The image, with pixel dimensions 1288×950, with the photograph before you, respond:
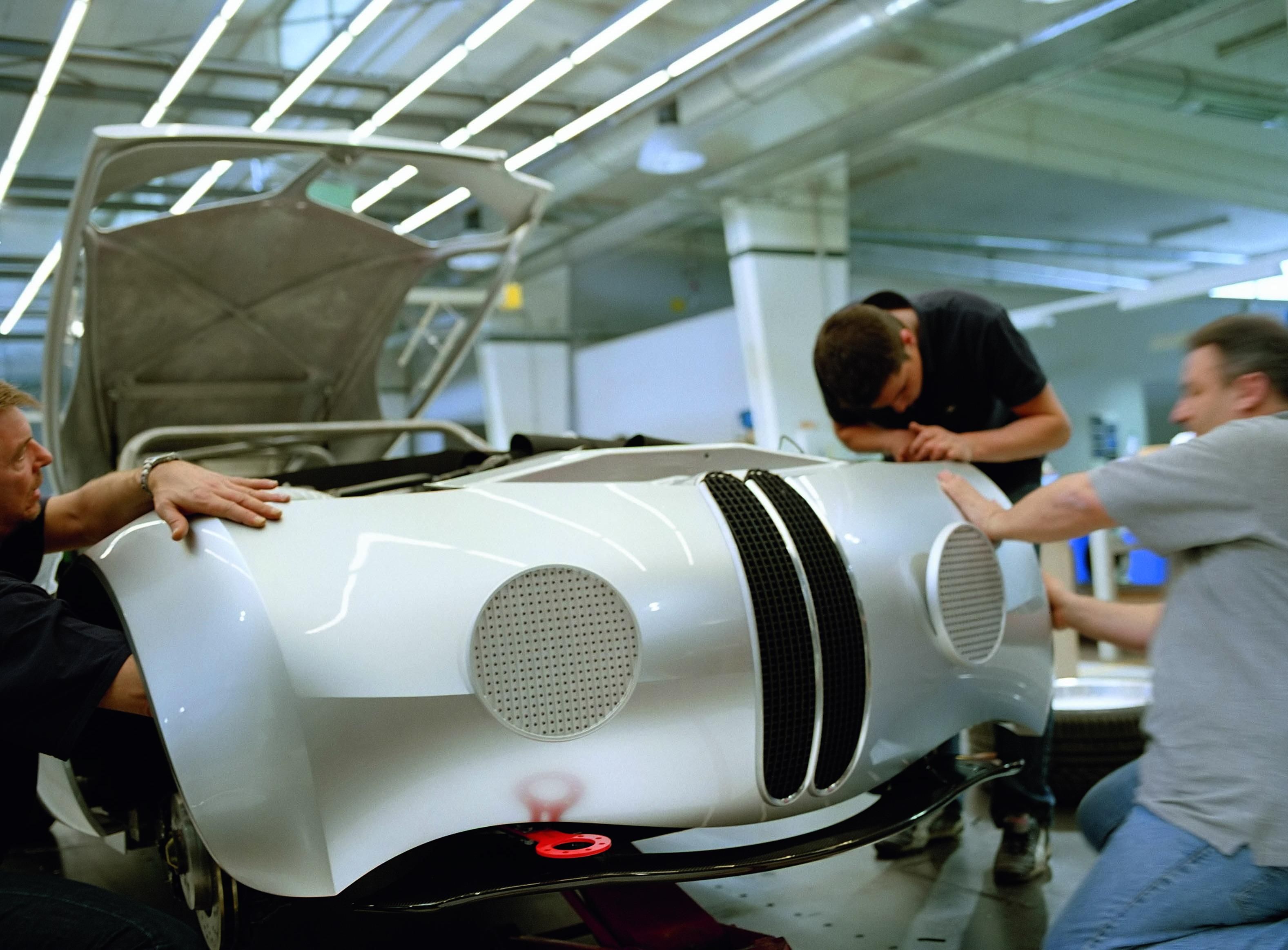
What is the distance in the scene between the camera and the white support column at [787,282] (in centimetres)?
1037

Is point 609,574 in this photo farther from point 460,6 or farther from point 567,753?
point 460,6

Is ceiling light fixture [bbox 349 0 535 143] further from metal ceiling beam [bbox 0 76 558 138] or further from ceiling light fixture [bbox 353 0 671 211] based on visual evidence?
metal ceiling beam [bbox 0 76 558 138]

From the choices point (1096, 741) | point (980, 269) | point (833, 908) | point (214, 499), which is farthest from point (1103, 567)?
point (980, 269)

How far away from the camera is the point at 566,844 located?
1.58 m

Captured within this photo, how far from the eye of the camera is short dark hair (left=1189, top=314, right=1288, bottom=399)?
1.70m

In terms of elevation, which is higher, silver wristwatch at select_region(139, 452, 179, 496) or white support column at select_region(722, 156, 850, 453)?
white support column at select_region(722, 156, 850, 453)

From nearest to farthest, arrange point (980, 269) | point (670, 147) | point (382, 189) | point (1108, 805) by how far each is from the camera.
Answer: point (1108, 805) → point (670, 147) → point (382, 189) → point (980, 269)

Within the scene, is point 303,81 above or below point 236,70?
below

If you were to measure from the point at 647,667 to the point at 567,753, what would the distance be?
0.18 metres

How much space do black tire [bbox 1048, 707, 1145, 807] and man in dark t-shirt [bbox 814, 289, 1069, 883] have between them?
39cm

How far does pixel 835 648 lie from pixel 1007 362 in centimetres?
128

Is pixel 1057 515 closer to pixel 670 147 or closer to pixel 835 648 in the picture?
pixel 835 648

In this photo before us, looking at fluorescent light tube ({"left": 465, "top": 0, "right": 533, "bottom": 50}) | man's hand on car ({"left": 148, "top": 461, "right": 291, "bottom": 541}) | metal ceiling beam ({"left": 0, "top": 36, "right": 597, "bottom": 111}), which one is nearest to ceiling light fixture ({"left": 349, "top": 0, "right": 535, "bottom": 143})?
fluorescent light tube ({"left": 465, "top": 0, "right": 533, "bottom": 50})

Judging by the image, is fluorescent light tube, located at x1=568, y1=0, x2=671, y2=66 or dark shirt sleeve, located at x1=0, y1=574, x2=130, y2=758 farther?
fluorescent light tube, located at x1=568, y1=0, x2=671, y2=66
